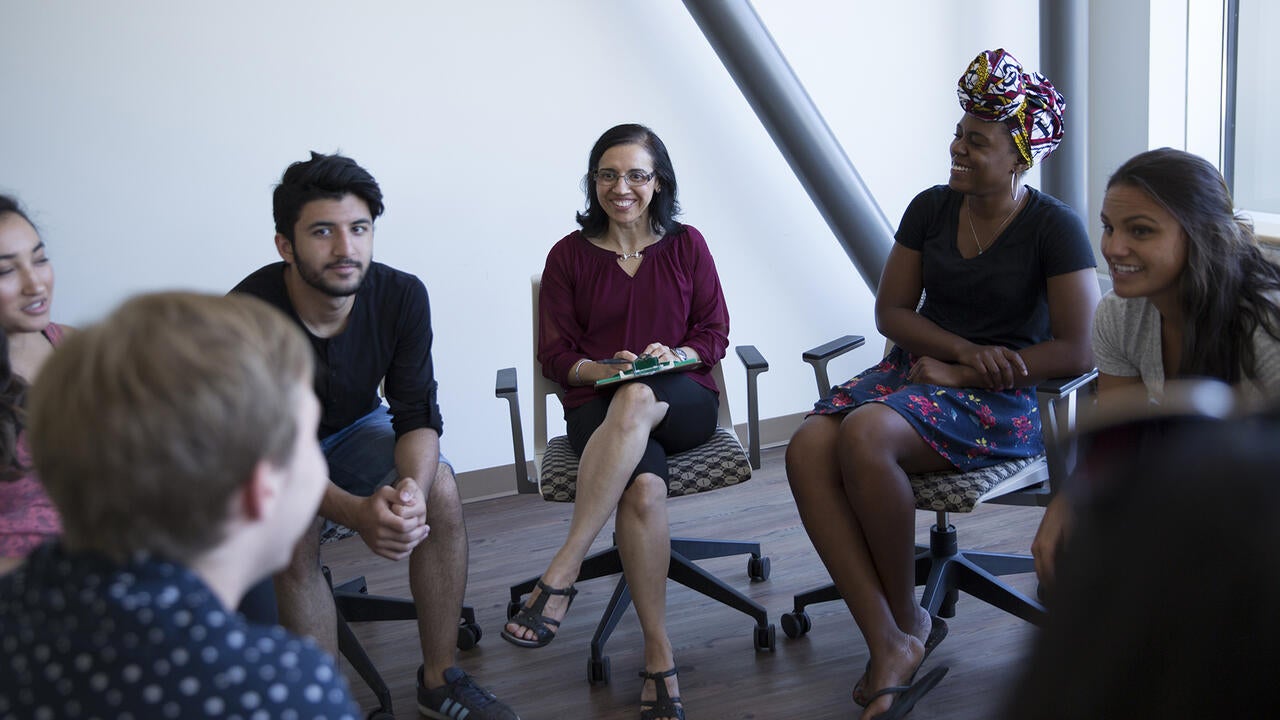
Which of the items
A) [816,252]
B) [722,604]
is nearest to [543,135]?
[816,252]

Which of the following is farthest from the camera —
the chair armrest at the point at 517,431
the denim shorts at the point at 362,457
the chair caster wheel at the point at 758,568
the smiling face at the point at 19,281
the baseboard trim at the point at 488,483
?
the baseboard trim at the point at 488,483

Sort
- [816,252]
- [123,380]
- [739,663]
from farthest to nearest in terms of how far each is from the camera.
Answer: [816,252], [739,663], [123,380]

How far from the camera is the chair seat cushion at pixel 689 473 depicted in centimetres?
265

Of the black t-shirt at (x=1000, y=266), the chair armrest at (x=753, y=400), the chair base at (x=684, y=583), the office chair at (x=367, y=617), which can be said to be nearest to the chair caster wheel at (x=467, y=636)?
the office chair at (x=367, y=617)

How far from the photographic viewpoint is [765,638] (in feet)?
9.00

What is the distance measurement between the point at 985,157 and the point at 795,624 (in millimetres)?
1248

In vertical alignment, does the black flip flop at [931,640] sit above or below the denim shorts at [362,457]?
below

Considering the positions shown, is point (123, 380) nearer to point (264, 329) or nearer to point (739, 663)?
point (264, 329)

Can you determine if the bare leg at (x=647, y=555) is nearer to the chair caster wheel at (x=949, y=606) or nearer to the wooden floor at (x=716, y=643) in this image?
the wooden floor at (x=716, y=643)

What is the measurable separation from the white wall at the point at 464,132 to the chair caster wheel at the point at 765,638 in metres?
1.50

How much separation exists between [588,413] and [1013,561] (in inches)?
45.5

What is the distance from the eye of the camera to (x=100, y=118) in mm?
3383

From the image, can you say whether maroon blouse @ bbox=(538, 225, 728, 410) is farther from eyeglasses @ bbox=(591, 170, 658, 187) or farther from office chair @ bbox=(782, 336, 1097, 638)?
office chair @ bbox=(782, 336, 1097, 638)

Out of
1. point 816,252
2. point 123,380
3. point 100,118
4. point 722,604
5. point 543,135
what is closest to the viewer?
point 123,380
